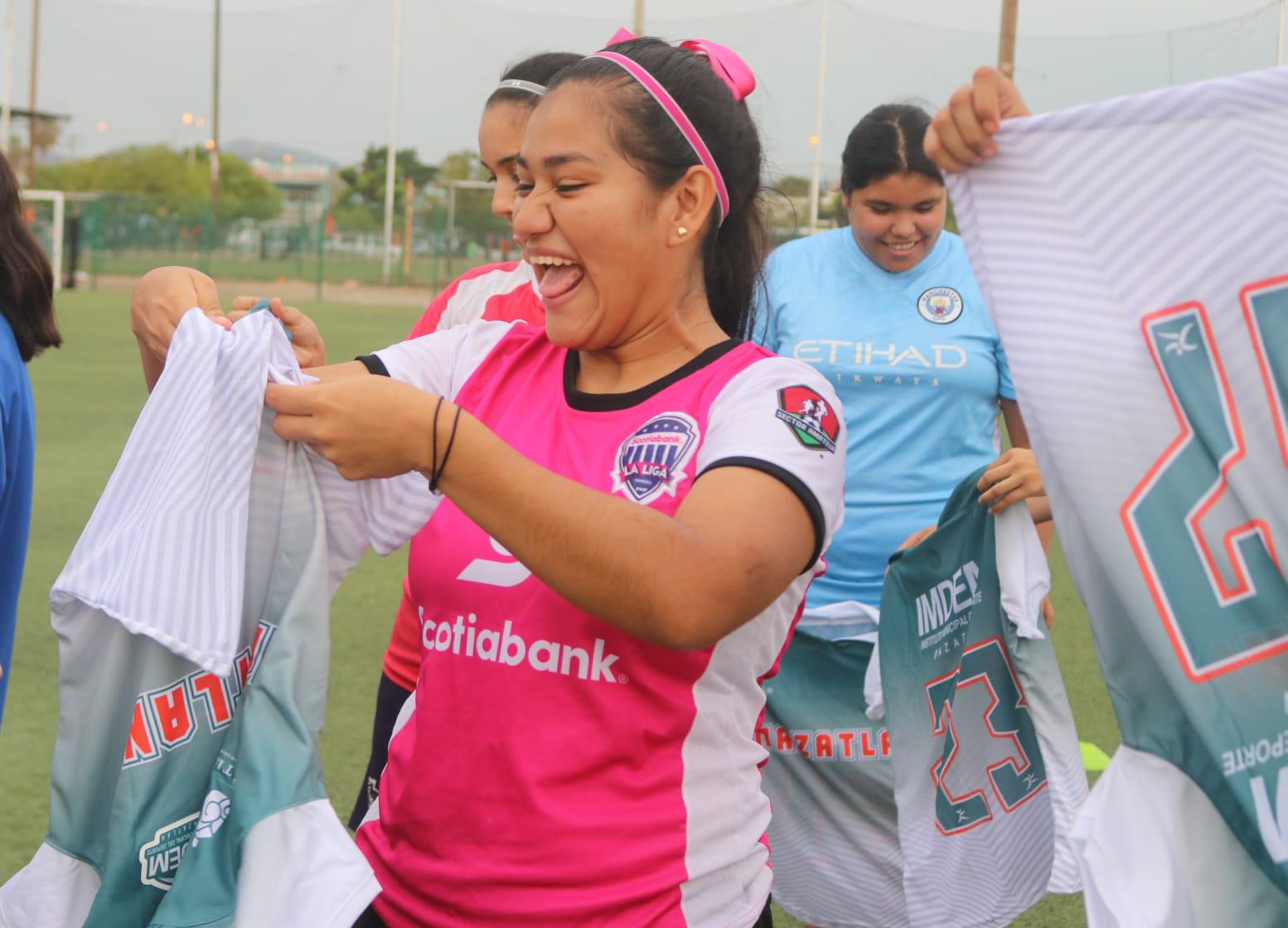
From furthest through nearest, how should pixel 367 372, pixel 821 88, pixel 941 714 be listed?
pixel 821 88
pixel 941 714
pixel 367 372

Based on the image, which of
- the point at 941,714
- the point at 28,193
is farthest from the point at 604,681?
the point at 28,193

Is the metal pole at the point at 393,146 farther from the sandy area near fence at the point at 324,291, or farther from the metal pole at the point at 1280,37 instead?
the metal pole at the point at 1280,37

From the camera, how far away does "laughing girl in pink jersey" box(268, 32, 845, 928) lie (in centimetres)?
167

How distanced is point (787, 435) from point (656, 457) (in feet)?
0.60

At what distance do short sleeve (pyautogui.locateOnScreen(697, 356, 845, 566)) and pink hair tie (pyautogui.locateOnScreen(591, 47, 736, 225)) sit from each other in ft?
1.03

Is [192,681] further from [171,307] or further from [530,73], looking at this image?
[530,73]

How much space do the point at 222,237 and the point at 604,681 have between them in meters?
36.0

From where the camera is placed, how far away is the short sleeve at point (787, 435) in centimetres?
175

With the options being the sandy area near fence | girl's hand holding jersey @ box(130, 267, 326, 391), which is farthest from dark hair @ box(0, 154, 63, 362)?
the sandy area near fence

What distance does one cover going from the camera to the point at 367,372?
2113 millimetres

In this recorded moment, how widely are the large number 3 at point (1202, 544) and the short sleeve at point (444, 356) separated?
96cm

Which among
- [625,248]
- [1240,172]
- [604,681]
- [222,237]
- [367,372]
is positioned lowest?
[222,237]

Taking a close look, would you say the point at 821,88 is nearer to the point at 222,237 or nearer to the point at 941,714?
the point at 222,237

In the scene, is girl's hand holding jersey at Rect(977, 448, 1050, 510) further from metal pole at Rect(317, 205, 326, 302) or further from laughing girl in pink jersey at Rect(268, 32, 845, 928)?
metal pole at Rect(317, 205, 326, 302)
